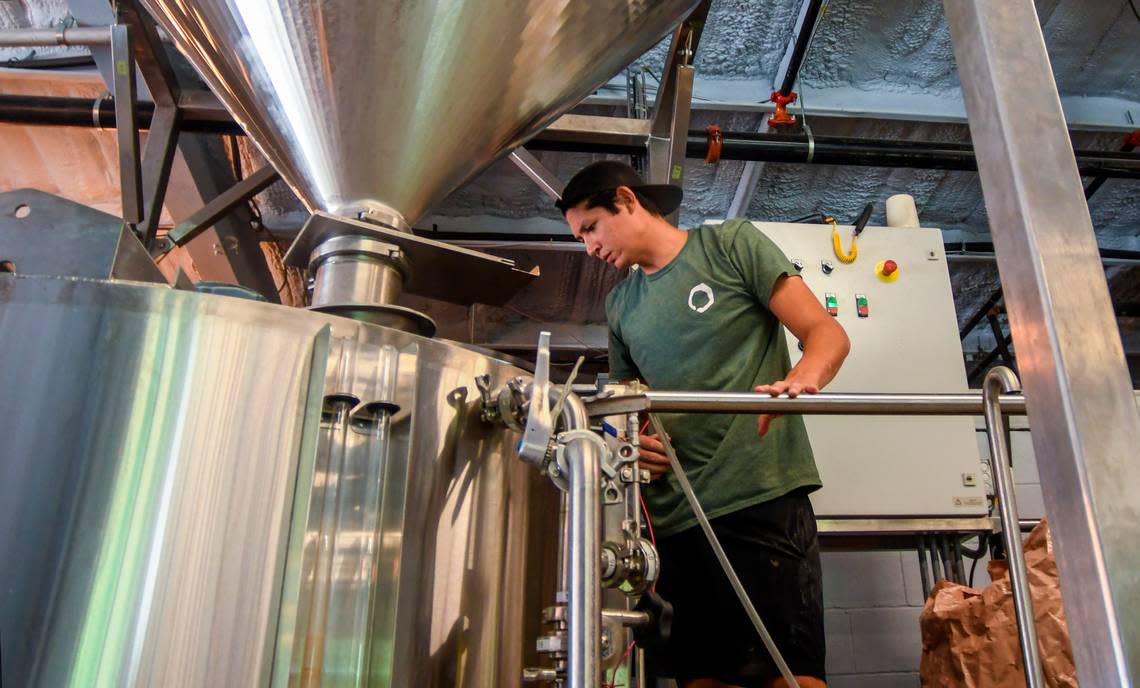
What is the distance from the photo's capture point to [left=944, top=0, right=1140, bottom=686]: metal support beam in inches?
14.7

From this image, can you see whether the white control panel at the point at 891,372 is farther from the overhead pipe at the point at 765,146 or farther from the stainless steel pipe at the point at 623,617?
the stainless steel pipe at the point at 623,617

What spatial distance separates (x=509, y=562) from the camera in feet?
2.58

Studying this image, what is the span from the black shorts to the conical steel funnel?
25.4 inches

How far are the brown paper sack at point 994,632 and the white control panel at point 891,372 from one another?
285 mm

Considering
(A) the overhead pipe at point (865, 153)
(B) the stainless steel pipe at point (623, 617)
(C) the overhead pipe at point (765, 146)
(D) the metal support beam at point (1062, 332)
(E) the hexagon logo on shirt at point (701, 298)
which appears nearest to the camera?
(D) the metal support beam at point (1062, 332)

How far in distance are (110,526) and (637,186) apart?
3.40 ft

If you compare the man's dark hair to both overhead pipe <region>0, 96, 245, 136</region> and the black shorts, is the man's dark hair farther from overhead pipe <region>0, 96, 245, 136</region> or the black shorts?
overhead pipe <region>0, 96, 245, 136</region>

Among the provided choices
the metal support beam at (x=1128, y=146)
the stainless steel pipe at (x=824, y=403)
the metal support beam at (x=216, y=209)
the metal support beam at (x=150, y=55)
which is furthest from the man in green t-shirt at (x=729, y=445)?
the metal support beam at (x=1128, y=146)

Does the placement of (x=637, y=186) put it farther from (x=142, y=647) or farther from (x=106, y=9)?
(x=106, y=9)

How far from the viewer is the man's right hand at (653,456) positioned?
1123 mm

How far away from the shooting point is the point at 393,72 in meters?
0.91

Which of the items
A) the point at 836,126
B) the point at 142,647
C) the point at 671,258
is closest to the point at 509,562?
the point at 142,647

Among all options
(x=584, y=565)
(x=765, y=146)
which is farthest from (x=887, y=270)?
(x=584, y=565)

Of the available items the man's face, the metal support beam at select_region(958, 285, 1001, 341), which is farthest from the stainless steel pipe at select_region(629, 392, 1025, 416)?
the metal support beam at select_region(958, 285, 1001, 341)
